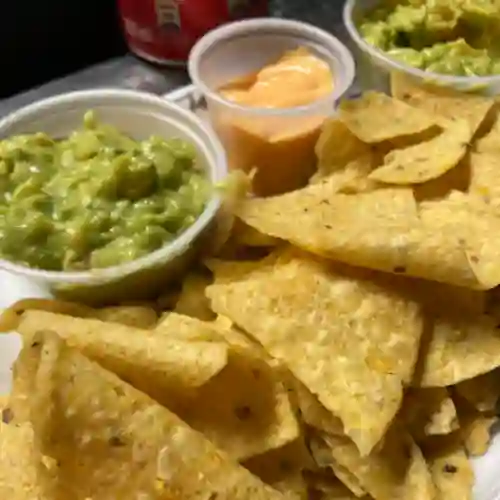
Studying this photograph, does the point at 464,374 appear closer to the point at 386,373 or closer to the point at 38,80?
the point at 386,373

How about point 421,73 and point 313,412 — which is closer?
point 313,412

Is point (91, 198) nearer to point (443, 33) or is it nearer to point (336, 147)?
point (336, 147)

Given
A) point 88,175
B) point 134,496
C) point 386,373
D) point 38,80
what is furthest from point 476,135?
point 38,80

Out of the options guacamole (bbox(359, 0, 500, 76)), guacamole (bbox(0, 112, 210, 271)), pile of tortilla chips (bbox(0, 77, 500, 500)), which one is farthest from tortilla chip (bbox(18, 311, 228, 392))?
guacamole (bbox(359, 0, 500, 76))

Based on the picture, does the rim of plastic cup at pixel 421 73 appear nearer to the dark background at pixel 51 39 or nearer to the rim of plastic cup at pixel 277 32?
the rim of plastic cup at pixel 277 32

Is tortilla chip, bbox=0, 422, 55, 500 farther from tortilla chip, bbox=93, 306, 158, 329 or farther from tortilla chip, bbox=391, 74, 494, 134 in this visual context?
tortilla chip, bbox=391, 74, 494, 134

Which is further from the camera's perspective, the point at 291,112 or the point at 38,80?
the point at 38,80

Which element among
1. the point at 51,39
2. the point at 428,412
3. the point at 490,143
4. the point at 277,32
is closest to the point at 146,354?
the point at 428,412
